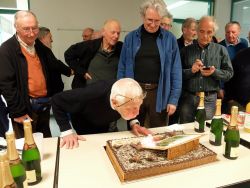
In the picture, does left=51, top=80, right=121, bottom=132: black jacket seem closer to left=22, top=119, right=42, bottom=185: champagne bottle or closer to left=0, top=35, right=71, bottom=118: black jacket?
left=22, top=119, right=42, bottom=185: champagne bottle

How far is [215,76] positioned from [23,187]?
6.04 feet

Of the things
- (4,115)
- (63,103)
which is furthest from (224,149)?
(4,115)

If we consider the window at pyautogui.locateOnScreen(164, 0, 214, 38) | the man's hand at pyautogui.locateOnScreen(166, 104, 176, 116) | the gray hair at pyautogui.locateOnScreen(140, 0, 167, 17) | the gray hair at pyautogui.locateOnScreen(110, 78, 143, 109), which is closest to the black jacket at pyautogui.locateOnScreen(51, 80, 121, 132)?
the gray hair at pyautogui.locateOnScreen(110, 78, 143, 109)

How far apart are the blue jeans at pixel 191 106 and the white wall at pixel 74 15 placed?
10.1 feet

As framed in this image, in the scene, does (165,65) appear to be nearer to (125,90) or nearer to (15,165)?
(125,90)

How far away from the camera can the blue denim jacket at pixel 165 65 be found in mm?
2150

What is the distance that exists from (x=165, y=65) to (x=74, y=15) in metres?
3.18

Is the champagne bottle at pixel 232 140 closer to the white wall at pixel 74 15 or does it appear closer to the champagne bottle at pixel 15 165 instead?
the champagne bottle at pixel 15 165

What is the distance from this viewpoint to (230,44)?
3.06 metres

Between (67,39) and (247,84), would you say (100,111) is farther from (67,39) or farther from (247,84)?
(67,39)

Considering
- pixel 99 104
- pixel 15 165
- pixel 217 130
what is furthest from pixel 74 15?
pixel 15 165

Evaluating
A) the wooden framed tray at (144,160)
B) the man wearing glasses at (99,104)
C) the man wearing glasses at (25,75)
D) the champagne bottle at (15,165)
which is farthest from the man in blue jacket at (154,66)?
the champagne bottle at (15,165)

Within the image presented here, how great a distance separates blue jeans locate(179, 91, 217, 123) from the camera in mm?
2318

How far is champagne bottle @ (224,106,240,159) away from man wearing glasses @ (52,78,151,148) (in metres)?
0.48
